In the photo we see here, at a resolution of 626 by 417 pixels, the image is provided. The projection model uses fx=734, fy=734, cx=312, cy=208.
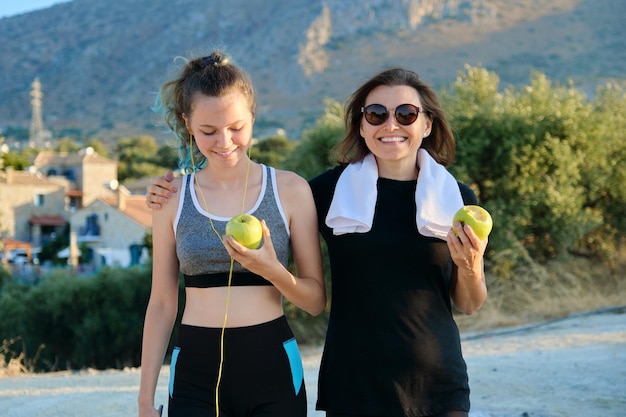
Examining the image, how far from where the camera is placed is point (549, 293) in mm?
14930

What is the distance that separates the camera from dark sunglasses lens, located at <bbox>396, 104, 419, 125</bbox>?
304 centimetres

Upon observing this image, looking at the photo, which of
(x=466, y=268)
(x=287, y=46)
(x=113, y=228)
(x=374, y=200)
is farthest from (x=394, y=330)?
(x=287, y=46)

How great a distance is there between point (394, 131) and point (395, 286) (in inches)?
25.4

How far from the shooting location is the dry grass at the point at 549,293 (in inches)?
543

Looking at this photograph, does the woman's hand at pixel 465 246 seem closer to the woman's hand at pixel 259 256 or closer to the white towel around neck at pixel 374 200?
the white towel around neck at pixel 374 200

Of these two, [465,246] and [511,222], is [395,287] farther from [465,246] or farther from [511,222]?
[511,222]

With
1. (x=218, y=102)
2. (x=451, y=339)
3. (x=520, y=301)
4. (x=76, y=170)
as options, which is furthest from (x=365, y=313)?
(x=76, y=170)

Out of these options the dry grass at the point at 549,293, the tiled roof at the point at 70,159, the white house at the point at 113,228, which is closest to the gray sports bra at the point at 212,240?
the dry grass at the point at 549,293

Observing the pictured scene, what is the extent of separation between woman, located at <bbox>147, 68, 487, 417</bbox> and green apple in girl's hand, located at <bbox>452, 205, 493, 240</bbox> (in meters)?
0.04

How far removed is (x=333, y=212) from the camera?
296 cm

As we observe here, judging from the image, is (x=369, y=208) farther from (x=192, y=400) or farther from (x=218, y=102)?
(x=192, y=400)

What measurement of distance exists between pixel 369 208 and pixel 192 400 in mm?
992

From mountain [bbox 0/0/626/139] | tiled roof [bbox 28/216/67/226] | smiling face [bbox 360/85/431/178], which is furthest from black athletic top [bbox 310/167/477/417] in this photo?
mountain [bbox 0/0/626/139]

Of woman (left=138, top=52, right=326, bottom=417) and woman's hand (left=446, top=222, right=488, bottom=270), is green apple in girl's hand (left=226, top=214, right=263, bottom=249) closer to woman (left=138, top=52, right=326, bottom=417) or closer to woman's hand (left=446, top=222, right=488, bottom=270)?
woman (left=138, top=52, right=326, bottom=417)
